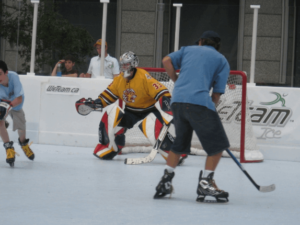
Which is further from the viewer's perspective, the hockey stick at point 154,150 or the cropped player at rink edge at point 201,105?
the hockey stick at point 154,150

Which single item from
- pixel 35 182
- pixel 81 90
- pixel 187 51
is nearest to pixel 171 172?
pixel 187 51

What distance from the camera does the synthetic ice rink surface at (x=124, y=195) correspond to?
4043mm

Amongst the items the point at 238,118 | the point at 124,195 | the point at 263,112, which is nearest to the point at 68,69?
the point at 238,118

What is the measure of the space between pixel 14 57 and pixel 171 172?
17.8 feet

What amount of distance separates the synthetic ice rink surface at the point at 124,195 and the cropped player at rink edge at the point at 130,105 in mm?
304

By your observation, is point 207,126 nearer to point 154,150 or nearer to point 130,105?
point 154,150

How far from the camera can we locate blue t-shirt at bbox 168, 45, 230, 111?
4.69 meters

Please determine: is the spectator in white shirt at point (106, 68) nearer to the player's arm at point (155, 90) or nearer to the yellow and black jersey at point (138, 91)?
the yellow and black jersey at point (138, 91)

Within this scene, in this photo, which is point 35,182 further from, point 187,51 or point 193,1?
point 193,1

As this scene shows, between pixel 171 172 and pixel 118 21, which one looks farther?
pixel 118 21

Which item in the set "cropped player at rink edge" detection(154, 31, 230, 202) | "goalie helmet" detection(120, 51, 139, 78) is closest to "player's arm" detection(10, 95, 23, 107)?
"goalie helmet" detection(120, 51, 139, 78)

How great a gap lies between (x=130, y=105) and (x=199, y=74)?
2.72 metres

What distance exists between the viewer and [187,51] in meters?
4.80

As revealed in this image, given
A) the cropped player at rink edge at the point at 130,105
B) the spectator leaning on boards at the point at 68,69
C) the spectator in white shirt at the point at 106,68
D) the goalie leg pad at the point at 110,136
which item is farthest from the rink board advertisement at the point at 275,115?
the spectator leaning on boards at the point at 68,69
